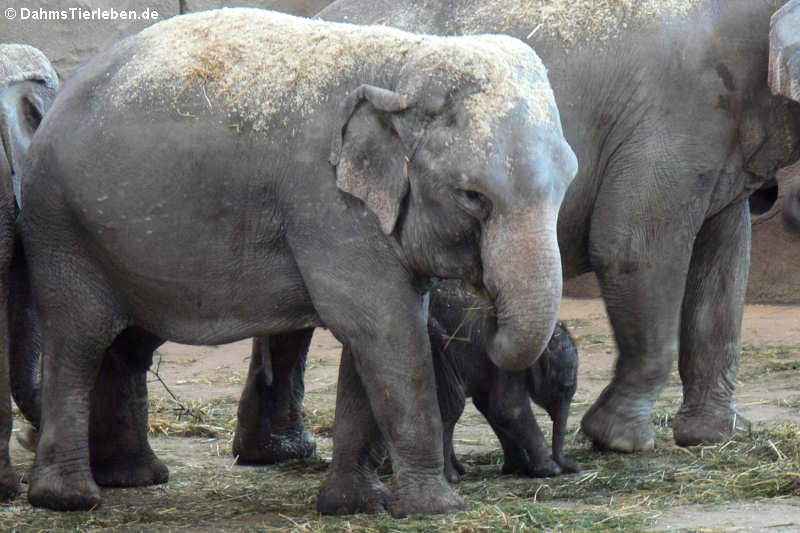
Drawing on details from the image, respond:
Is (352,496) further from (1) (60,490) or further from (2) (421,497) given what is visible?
(1) (60,490)

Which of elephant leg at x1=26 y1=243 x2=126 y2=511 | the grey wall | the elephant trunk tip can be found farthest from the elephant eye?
the grey wall

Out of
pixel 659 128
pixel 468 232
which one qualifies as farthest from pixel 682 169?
pixel 468 232

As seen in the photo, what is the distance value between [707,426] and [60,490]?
269cm

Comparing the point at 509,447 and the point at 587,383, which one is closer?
the point at 509,447

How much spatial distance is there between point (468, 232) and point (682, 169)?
156 cm

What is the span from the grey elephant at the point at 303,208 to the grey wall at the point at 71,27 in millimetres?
5785

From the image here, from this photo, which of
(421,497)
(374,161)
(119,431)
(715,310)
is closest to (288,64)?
(374,161)

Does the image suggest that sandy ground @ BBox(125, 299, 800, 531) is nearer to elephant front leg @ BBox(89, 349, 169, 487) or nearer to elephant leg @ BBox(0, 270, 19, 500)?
elephant front leg @ BBox(89, 349, 169, 487)

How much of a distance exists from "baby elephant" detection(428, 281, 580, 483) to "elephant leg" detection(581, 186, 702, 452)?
1.32 ft

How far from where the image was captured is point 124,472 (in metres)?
5.60

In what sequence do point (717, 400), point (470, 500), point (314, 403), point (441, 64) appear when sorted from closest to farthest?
point (441, 64)
point (470, 500)
point (717, 400)
point (314, 403)

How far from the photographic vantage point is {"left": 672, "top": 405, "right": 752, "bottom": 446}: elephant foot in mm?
6164

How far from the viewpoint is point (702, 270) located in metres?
6.40

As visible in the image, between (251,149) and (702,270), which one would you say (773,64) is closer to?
(702,270)
